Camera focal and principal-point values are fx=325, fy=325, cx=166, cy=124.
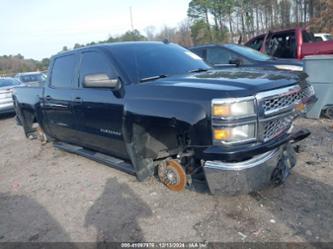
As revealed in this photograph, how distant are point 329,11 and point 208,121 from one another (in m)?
28.0

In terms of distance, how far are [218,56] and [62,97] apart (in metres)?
5.08

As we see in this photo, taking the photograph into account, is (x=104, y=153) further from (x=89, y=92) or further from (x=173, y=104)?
(x=173, y=104)

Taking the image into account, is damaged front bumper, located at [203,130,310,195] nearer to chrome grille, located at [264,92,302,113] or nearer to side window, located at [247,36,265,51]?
chrome grille, located at [264,92,302,113]

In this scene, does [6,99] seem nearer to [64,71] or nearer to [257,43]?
[64,71]

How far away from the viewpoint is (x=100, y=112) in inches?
167

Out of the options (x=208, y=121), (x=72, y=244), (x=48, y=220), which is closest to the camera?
(x=208, y=121)

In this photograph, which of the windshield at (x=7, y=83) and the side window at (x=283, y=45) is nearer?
the side window at (x=283, y=45)

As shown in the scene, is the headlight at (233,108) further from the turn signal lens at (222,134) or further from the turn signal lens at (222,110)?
the turn signal lens at (222,134)

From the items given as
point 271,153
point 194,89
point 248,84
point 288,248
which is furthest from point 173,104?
point 288,248

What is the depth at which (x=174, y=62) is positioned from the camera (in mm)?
4359

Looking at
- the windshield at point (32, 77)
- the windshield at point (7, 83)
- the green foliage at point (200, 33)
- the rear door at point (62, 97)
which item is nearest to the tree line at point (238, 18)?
the green foliage at point (200, 33)

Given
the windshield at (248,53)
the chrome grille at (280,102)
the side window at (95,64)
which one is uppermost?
the side window at (95,64)

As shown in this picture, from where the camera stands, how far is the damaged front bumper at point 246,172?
296 cm

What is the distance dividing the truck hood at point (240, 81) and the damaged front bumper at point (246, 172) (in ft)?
1.86
